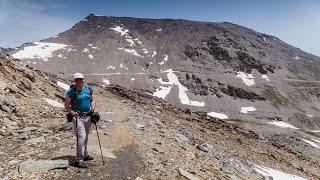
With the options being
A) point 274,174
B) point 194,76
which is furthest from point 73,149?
point 194,76

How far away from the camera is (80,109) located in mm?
15172

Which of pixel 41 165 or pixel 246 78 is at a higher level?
pixel 41 165

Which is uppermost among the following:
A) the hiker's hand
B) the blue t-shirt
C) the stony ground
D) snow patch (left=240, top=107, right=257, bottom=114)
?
the blue t-shirt

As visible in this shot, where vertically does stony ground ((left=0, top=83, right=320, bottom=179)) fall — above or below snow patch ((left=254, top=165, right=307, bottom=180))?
above

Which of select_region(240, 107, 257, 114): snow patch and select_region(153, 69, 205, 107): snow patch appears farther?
select_region(153, 69, 205, 107): snow patch

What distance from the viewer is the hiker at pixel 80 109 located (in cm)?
1491

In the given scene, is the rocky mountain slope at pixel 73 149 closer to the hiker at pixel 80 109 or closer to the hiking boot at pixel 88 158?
the hiking boot at pixel 88 158

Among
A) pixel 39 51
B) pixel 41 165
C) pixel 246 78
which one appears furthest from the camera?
pixel 39 51

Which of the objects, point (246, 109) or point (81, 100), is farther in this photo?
point (246, 109)

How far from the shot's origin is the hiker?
14914 millimetres

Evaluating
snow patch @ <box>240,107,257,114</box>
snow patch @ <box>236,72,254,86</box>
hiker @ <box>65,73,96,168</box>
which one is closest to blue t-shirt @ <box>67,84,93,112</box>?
hiker @ <box>65,73,96,168</box>

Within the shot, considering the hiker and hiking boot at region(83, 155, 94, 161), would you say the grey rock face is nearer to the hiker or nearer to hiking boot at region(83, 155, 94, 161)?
Result: the hiker

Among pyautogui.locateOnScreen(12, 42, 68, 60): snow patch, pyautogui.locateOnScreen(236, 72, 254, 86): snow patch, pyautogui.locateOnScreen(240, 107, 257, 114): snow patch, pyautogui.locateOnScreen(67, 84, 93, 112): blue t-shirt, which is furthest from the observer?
pyautogui.locateOnScreen(236, 72, 254, 86): snow patch

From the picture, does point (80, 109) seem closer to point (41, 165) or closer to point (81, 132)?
point (81, 132)
